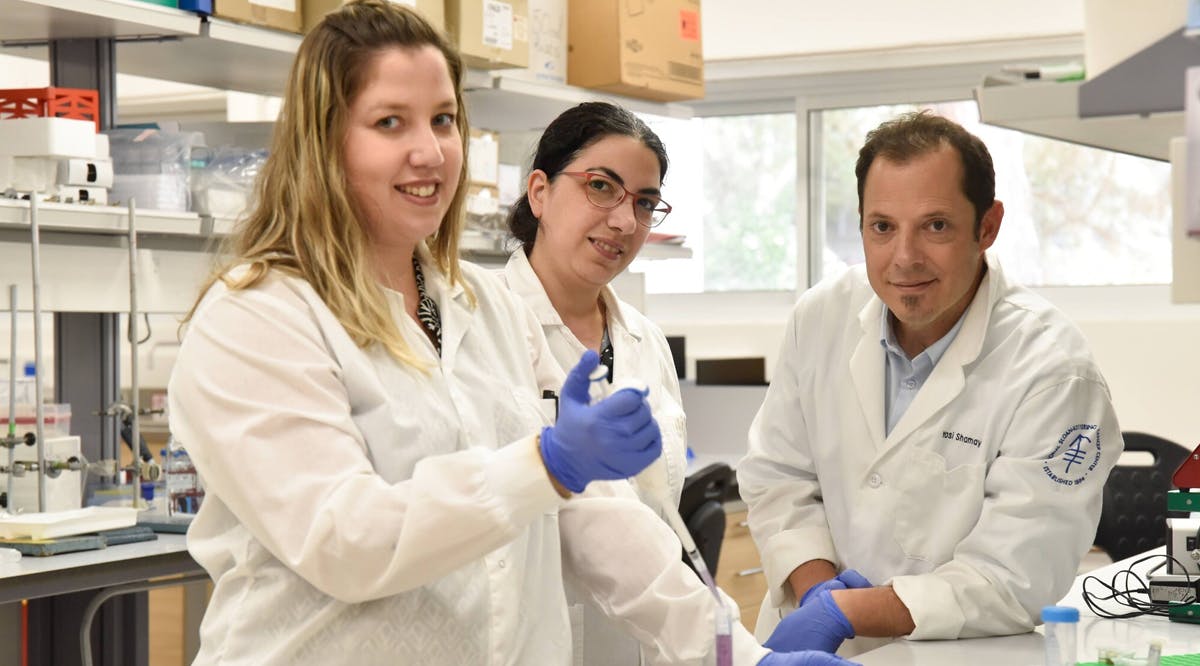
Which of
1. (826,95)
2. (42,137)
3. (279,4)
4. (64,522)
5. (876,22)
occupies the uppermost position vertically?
(876,22)

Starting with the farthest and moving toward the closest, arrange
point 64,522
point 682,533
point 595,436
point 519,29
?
point 519,29
point 64,522
point 682,533
point 595,436

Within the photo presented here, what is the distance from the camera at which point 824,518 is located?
2143 mm

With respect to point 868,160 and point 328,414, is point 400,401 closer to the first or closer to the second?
point 328,414

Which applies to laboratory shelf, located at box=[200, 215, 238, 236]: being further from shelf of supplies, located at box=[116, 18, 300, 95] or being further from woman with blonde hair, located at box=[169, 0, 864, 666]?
woman with blonde hair, located at box=[169, 0, 864, 666]

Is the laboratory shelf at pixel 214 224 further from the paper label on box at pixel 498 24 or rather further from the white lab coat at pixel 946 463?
the white lab coat at pixel 946 463

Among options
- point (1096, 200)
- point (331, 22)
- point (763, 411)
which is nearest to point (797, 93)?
point (1096, 200)

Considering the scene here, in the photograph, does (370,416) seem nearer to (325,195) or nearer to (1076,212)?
(325,195)

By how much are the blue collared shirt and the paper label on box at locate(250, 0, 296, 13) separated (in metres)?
1.76

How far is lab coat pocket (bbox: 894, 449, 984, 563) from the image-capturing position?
196 centimetres

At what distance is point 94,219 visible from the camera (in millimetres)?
2941

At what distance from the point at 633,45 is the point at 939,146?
7.01 feet

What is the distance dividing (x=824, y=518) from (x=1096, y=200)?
3.37 m

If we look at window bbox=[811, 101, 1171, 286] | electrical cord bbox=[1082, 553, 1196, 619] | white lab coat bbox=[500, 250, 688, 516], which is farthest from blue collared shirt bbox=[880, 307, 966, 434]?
window bbox=[811, 101, 1171, 286]

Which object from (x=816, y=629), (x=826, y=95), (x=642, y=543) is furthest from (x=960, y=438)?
(x=826, y=95)
